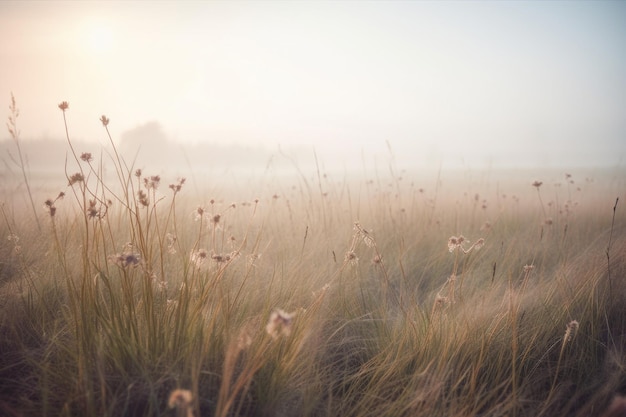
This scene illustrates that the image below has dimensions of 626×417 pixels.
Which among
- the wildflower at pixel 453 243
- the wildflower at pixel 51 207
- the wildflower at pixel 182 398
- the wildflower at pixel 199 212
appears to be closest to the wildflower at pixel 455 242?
the wildflower at pixel 453 243

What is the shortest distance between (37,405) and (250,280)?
1535 mm

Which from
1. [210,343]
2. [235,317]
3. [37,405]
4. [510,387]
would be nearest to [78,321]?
[37,405]

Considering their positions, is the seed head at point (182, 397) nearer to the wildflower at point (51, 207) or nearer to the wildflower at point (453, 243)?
the wildflower at point (51, 207)

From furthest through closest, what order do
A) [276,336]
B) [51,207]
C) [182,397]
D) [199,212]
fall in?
[199,212]
[51,207]
[276,336]
[182,397]

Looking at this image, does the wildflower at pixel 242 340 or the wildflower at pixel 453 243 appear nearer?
the wildflower at pixel 242 340

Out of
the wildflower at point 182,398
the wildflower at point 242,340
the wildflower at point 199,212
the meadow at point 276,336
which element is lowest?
the meadow at point 276,336

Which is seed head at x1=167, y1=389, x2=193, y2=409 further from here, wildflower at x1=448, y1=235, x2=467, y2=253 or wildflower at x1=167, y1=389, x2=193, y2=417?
wildflower at x1=448, y1=235, x2=467, y2=253

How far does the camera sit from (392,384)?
171 cm

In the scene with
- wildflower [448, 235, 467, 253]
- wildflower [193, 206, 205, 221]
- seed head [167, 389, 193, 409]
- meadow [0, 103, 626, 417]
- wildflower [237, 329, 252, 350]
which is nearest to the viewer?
seed head [167, 389, 193, 409]

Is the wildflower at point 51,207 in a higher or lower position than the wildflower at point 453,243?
higher

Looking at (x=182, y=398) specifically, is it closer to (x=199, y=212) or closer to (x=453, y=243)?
(x=199, y=212)

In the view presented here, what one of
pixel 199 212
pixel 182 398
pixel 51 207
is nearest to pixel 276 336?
pixel 182 398

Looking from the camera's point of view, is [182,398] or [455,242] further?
[455,242]

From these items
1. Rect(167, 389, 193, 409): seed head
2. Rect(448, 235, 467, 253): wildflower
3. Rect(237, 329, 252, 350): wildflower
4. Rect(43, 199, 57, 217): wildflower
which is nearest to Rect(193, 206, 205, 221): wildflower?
Rect(43, 199, 57, 217): wildflower
